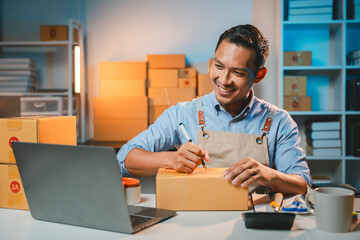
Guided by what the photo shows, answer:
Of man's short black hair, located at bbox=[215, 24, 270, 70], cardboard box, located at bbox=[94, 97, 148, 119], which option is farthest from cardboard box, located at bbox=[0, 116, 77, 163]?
cardboard box, located at bbox=[94, 97, 148, 119]

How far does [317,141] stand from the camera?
3.02m

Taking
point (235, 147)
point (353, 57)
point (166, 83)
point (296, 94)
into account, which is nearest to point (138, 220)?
point (235, 147)

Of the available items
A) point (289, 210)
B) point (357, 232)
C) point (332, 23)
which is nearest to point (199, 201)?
point (289, 210)

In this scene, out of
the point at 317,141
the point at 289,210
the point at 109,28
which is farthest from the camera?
the point at 109,28

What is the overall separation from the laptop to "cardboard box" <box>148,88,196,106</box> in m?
2.18

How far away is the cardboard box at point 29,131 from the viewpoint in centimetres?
108

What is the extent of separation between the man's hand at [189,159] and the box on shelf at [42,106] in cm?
220

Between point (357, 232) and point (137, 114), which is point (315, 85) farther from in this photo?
point (357, 232)

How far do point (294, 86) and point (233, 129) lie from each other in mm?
1618

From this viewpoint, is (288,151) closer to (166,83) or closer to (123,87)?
(166,83)

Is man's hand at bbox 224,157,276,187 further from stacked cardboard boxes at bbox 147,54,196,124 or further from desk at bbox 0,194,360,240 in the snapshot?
stacked cardboard boxes at bbox 147,54,196,124

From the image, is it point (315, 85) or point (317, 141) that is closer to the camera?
point (317, 141)

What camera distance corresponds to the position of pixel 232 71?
5.01ft

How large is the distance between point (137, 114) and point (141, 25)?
940mm
